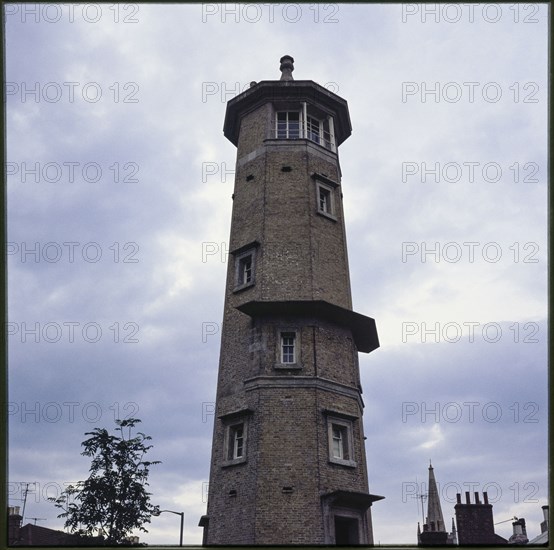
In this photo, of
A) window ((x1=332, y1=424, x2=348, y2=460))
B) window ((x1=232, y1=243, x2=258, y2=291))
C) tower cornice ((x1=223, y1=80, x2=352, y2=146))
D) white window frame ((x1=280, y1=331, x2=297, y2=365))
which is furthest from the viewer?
tower cornice ((x1=223, y1=80, x2=352, y2=146))

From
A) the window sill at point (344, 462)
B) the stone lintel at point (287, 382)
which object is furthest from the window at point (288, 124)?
the window sill at point (344, 462)

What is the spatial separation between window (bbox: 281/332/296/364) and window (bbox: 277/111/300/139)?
10.1 m

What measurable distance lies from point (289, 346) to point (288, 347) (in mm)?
55

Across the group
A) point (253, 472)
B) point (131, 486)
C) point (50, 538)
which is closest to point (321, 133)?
point (253, 472)

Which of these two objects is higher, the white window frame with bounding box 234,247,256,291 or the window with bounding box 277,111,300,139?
the window with bounding box 277,111,300,139

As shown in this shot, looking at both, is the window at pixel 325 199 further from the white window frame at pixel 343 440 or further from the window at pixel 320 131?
the white window frame at pixel 343 440

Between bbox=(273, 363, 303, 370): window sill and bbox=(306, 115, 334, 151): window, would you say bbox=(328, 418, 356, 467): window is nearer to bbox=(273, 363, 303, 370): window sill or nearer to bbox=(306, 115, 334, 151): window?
bbox=(273, 363, 303, 370): window sill

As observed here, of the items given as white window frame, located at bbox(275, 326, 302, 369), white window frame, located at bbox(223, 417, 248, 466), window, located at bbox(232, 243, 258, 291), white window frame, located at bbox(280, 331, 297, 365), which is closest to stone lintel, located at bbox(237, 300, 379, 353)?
white window frame, located at bbox(275, 326, 302, 369)

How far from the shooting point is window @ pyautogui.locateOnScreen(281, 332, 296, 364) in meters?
24.1

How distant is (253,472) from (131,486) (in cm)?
927

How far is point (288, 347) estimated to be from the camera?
24.4 meters

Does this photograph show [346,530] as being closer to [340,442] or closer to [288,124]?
[340,442]

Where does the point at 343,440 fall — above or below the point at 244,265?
below

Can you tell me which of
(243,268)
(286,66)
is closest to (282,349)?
(243,268)
